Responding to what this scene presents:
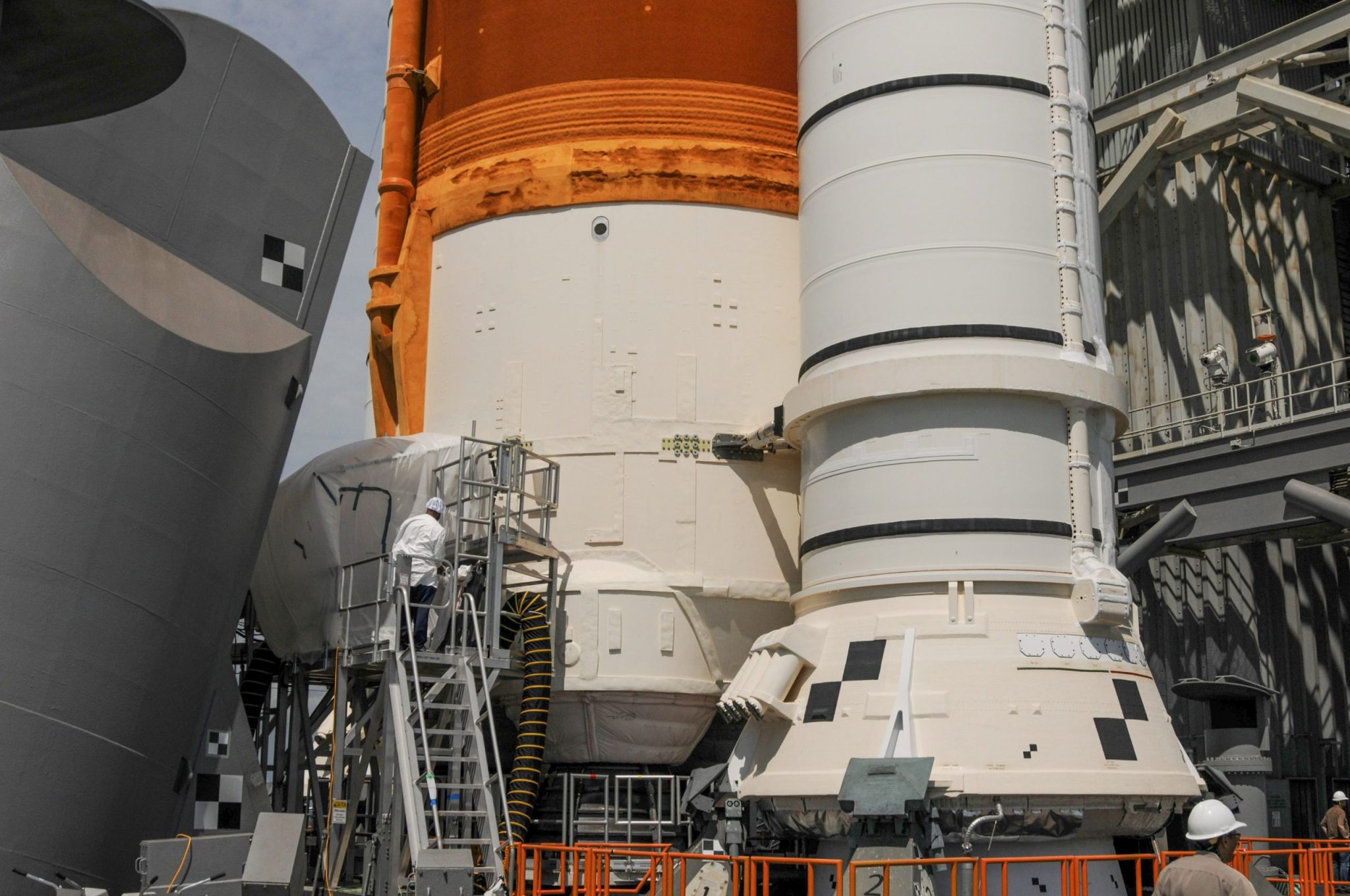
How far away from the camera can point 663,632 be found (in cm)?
1748

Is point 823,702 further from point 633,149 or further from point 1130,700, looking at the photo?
point 633,149

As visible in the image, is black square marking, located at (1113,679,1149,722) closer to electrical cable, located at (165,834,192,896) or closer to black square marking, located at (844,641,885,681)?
black square marking, located at (844,641,885,681)

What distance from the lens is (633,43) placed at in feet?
64.2

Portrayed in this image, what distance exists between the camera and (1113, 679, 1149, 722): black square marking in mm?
14305

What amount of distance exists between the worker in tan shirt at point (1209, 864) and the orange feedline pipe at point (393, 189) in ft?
48.8

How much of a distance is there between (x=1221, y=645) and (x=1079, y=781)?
37.2 ft

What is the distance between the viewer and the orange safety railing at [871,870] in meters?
11.6

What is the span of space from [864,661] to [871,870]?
276 centimetres

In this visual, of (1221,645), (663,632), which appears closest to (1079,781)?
(663,632)

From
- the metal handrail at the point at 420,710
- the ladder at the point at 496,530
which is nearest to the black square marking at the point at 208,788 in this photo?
the metal handrail at the point at 420,710

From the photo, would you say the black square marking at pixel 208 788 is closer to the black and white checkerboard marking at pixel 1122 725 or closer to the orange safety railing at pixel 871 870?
the orange safety railing at pixel 871 870

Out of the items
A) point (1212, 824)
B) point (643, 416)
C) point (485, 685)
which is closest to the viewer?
point (1212, 824)

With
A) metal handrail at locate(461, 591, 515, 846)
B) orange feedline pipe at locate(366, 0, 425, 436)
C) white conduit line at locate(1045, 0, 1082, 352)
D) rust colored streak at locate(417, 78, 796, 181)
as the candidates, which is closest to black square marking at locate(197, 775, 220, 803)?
metal handrail at locate(461, 591, 515, 846)

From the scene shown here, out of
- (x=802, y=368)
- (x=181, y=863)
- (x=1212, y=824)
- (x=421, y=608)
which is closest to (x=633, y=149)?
(x=802, y=368)
